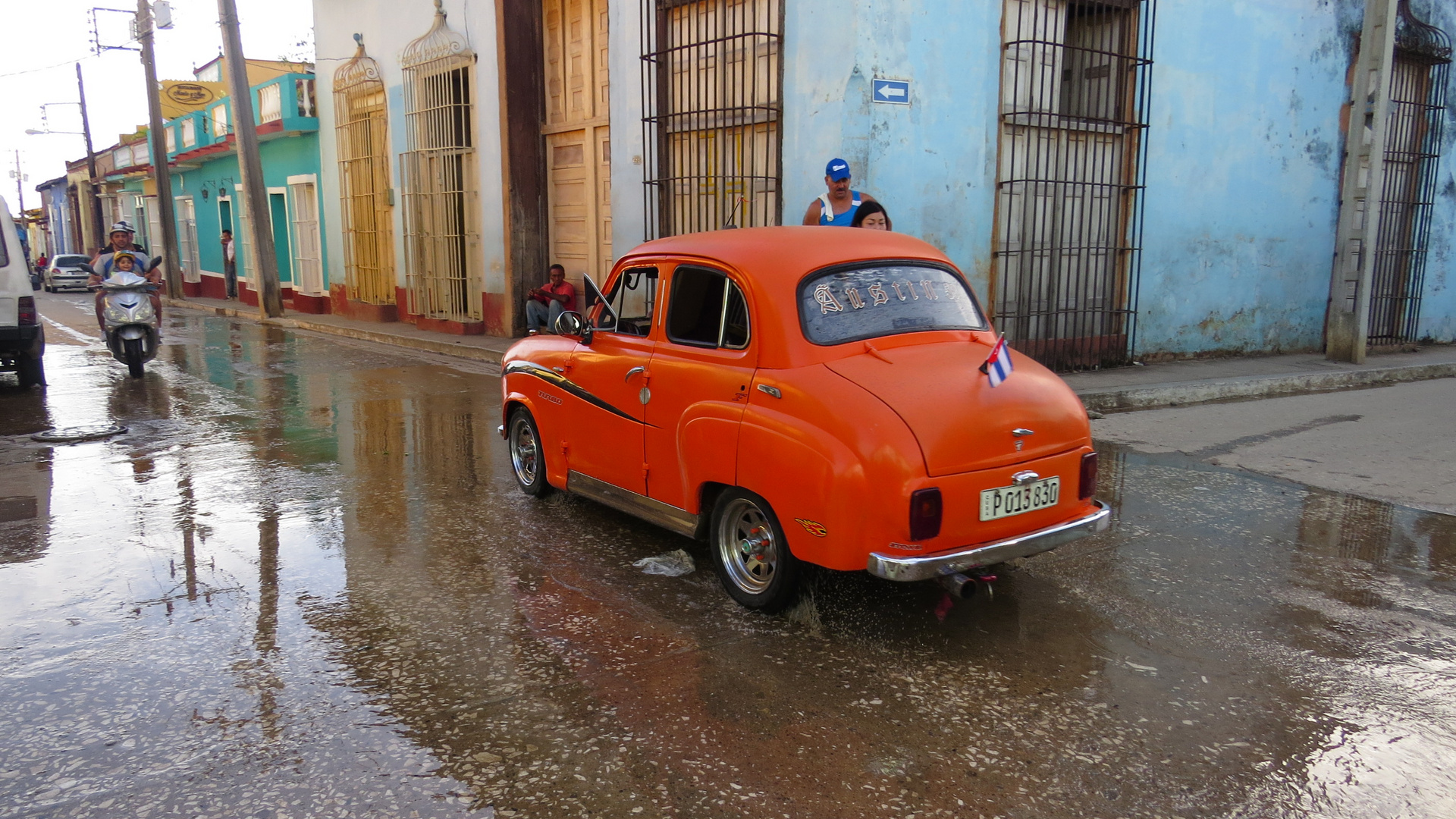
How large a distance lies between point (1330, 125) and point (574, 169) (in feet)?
32.3

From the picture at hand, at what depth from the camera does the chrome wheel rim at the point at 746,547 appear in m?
4.27

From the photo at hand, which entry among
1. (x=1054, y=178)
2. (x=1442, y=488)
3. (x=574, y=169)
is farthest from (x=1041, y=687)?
(x=574, y=169)

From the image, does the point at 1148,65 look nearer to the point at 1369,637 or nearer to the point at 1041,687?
the point at 1369,637

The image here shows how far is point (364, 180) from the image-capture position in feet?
61.4

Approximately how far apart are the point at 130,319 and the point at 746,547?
32.9ft

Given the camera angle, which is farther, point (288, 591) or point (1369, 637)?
point (288, 591)

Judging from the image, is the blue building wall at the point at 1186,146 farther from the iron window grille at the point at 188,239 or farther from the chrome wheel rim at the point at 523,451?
the iron window grille at the point at 188,239

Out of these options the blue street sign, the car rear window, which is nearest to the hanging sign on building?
Answer: the blue street sign

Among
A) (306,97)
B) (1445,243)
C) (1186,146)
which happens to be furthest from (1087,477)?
(306,97)

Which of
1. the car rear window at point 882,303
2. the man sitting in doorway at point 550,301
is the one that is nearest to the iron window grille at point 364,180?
the man sitting in doorway at point 550,301

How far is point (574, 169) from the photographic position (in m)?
14.1

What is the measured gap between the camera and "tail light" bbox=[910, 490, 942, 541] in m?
3.68

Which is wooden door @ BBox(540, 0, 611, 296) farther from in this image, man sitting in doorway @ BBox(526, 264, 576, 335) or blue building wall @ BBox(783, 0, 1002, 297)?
blue building wall @ BBox(783, 0, 1002, 297)

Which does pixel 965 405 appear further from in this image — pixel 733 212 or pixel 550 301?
pixel 550 301
